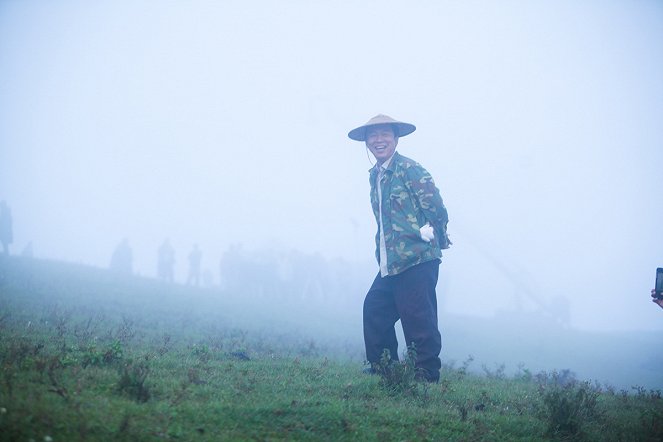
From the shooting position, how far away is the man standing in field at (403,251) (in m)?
6.48

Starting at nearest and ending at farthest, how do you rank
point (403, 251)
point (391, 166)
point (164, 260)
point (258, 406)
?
point (258, 406) → point (403, 251) → point (391, 166) → point (164, 260)

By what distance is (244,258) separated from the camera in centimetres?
8112

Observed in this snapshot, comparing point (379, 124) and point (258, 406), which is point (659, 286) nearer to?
point (379, 124)

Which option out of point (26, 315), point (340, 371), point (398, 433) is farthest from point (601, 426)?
point (26, 315)

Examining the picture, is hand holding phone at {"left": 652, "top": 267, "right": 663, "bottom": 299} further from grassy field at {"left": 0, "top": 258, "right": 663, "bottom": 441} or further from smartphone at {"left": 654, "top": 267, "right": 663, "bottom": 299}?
grassy field at {"left": 0, "top": 258, "right": 663, "bottom": 441}

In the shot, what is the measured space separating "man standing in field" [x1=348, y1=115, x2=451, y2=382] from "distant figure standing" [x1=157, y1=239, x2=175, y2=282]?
221 ft

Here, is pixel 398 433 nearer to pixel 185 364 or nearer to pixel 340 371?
pixel 340 371

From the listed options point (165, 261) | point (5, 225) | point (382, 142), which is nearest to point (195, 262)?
point (165, 261)

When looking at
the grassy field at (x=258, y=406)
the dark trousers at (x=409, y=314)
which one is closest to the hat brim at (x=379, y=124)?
the dark trousers at (x=409, y=314)

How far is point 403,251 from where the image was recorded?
659cm

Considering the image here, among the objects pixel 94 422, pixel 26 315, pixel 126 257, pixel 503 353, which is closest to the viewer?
pixel 94 422

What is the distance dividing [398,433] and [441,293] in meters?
90.0

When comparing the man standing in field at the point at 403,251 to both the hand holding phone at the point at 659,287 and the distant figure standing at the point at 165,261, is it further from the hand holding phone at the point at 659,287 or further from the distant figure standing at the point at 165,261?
the distant figure standing at the point at 165,261

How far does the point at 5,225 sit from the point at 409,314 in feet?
189
